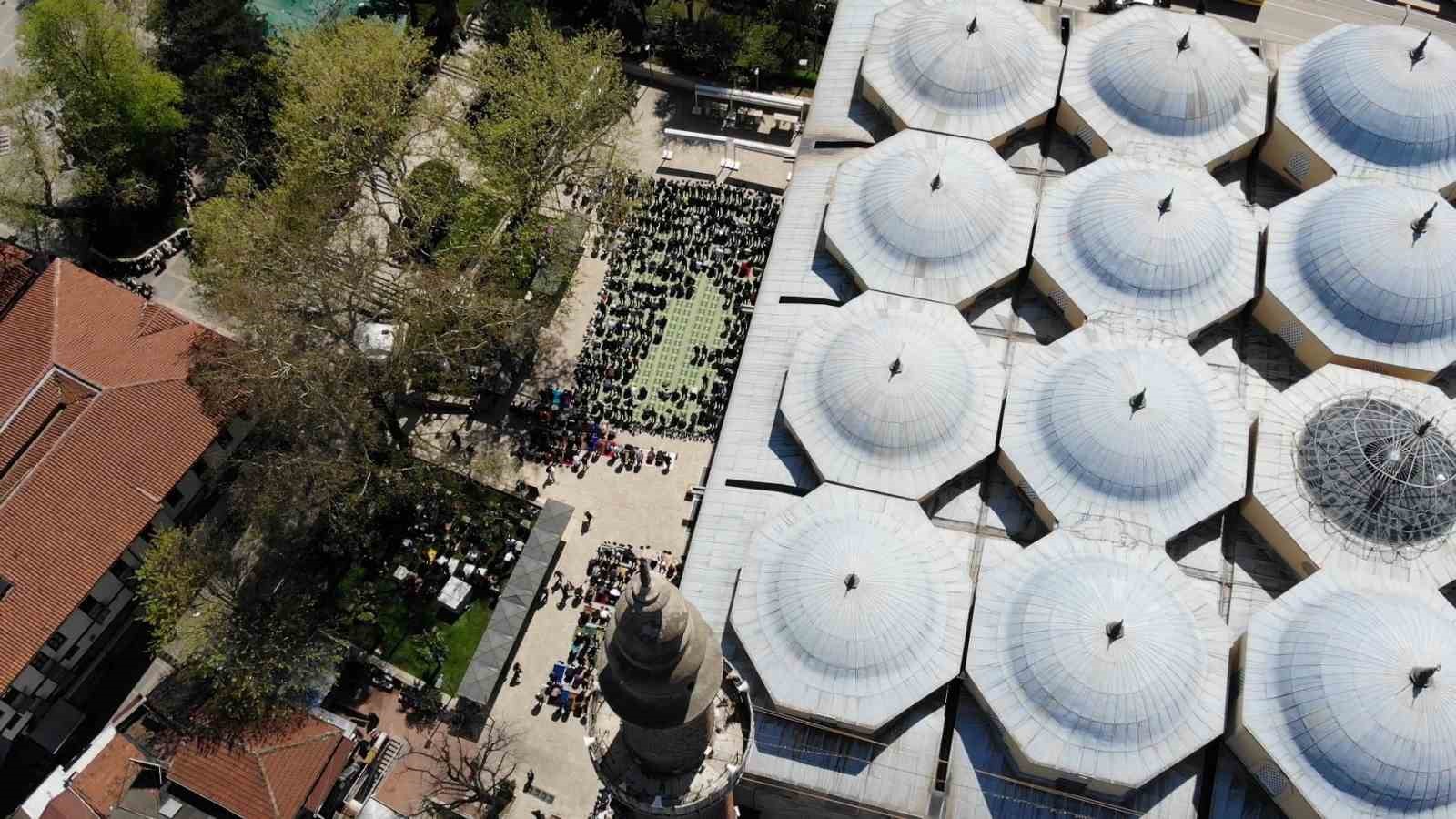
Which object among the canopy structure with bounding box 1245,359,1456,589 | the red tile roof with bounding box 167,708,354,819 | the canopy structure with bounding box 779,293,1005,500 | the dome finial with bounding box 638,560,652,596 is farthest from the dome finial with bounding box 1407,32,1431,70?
the red tile roof with bounding box 167,708,354,819

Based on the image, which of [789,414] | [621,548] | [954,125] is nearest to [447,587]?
[621,548]

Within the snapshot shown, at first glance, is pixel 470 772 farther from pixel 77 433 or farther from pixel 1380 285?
pixel 1380 285

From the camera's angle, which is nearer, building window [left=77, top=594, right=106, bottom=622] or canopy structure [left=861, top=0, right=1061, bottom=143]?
building window [left=77, top=594, right=106, bottom=622]

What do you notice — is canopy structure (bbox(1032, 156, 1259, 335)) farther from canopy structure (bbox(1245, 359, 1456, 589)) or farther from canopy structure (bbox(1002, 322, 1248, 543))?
canopy structure (bbox(1245, 359, 1456, 589))

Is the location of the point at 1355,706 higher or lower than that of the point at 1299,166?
lower

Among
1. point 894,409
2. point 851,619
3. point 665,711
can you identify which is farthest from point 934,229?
point 665,711

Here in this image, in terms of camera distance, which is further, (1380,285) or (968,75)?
(968,75)

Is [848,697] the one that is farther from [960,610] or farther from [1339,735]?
[1339,735]
